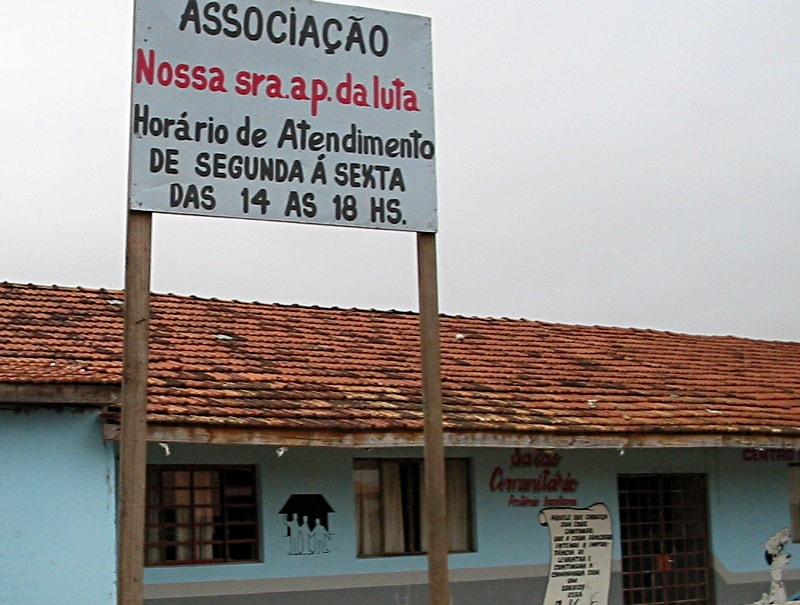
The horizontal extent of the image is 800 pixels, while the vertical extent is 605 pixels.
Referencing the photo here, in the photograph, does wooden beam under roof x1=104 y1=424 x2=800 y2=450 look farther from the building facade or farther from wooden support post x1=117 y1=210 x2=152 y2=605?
wooden support post x1=117 y1=210 x2=152 y2=605

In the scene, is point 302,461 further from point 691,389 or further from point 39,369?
point 691,389

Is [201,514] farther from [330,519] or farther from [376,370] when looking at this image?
[376,370]

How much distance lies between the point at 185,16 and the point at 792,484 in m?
11.7

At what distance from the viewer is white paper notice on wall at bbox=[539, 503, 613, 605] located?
13.8 meters

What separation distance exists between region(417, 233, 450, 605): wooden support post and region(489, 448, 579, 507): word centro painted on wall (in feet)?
21.6

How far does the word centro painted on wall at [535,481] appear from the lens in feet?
44.8

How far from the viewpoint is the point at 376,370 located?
1390 centimetres

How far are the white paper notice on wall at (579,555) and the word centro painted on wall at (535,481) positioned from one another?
15 cm

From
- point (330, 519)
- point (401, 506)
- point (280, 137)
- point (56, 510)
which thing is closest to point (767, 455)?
point (401, 506)

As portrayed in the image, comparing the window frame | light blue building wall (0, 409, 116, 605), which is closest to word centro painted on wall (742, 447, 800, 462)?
the window frame

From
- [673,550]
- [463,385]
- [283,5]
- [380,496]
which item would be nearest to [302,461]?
[380,496]

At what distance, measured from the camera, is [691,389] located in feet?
51.9

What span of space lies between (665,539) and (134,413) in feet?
33.4

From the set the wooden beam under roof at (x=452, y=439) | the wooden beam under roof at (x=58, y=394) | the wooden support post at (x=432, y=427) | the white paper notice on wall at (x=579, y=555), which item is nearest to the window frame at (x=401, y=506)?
the white paper notice on wall at (x=579, y=555)
